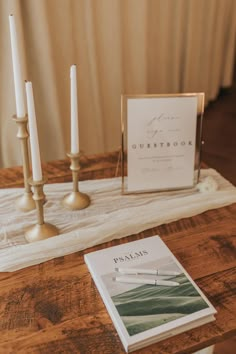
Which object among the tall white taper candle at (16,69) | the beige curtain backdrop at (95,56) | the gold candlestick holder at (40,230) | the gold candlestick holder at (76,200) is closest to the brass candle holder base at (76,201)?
the gold candlestick holder at (76,200)

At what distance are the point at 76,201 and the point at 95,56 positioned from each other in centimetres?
108

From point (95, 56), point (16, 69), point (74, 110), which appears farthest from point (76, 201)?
point (95, 56)

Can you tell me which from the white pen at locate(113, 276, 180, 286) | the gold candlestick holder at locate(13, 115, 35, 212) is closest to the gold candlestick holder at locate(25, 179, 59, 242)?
the gold candlestick holder at locate(13, 115, 35, 212)

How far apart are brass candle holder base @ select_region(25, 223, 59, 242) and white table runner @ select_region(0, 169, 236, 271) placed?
0.02 meters

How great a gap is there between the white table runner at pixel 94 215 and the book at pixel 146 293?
Answer: 0.24ft

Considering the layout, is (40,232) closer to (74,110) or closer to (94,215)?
(94,215)

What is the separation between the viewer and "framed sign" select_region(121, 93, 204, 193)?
992mm

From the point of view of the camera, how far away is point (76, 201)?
985 mm

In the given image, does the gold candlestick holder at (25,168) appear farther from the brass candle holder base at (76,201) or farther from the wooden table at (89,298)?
the wooden table at (89,298)

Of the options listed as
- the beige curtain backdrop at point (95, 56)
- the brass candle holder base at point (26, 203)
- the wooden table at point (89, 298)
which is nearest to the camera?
the wooden table at point (89, 298)

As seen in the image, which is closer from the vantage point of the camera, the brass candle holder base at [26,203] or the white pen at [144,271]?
the white pen at [144,271]

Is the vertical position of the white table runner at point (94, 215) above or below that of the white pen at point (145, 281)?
above

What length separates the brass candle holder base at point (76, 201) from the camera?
0.98 metres

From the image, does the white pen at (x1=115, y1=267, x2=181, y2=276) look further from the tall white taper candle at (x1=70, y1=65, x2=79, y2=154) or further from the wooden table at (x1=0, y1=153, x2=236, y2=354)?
the tall white taper candle at (x1=70, y1=65, x2=79, y2=154)
